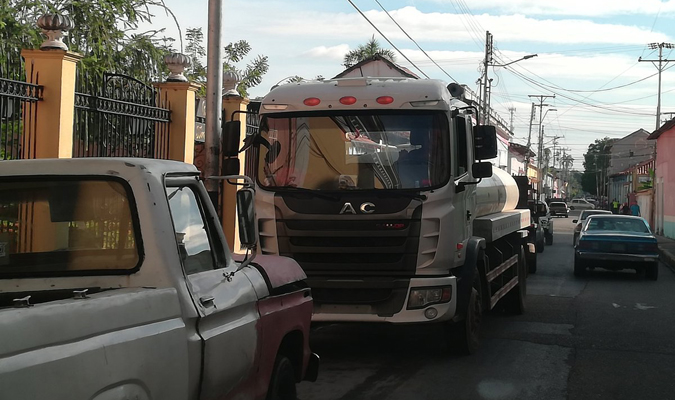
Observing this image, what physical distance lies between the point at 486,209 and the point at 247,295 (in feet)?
23.3

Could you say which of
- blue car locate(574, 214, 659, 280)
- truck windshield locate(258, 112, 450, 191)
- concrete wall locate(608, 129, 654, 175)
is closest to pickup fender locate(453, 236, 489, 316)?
truck windshield locate(258, 112, 450, 191)

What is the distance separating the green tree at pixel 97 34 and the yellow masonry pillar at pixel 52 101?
537 centimetres

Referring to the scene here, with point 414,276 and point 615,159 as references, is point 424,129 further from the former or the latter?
point 615,159

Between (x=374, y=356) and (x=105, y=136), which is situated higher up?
(x=105, y=136)

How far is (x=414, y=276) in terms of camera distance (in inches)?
338

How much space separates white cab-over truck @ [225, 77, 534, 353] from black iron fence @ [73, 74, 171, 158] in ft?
10.9

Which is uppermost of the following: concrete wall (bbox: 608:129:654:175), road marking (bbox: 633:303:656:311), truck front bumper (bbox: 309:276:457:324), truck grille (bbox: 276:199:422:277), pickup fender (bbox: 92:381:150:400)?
concrete wall (bbox: 608:129:654:175)

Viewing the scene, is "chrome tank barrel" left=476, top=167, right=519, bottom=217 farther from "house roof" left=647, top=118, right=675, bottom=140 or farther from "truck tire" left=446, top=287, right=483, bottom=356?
"house roof" left=647, top=118, right=675, bottom=140

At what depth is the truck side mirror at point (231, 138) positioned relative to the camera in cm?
824

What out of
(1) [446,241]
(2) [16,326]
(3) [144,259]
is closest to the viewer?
(2) [16,326]

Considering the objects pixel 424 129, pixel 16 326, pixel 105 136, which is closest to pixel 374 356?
pixel 424 129

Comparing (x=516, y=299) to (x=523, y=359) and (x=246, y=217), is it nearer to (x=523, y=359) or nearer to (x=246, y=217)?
(x=523, y=359)

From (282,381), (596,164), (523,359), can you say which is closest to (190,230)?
(282,381)

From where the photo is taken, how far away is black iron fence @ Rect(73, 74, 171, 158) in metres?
11.2
